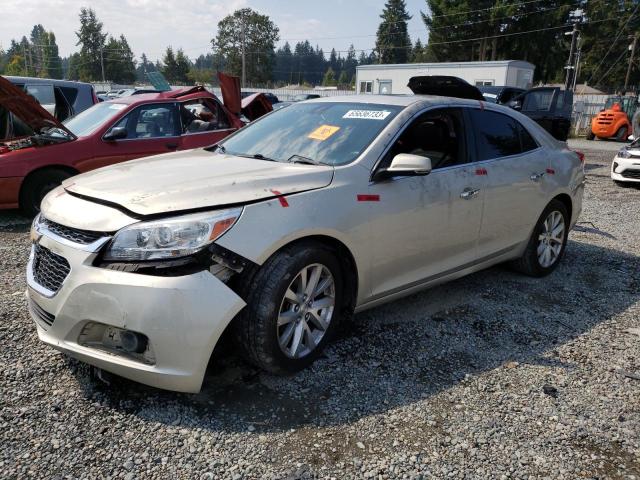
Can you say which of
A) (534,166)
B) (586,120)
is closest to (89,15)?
(586,120)

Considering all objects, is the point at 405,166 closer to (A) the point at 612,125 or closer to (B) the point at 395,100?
(B) the point at 395,100

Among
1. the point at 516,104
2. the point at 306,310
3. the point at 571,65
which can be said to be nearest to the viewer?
the point at 306,310

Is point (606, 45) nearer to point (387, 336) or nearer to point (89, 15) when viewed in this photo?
point (387, 336)

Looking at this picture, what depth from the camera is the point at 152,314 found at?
96.6 inches

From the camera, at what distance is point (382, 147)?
11.1 feet

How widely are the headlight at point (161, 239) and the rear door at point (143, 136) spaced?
4821 mm

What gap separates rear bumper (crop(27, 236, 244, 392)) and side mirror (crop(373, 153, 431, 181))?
4.24ft

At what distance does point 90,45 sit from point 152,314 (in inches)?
4284

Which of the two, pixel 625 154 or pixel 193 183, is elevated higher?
pixel 193 183

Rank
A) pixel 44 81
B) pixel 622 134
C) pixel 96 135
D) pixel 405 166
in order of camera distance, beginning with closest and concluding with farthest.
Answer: pixel 405 166 → pixel 96 135 → pixel 44 81 → pixel 622 134

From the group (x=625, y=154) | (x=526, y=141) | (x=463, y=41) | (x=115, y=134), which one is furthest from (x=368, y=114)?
(x=463, y=41)

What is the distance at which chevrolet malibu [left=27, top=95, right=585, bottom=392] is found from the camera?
253 cm

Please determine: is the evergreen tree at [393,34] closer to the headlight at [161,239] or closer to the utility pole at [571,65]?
the utility pole at [571,65]

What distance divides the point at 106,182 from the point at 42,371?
1189 mm
